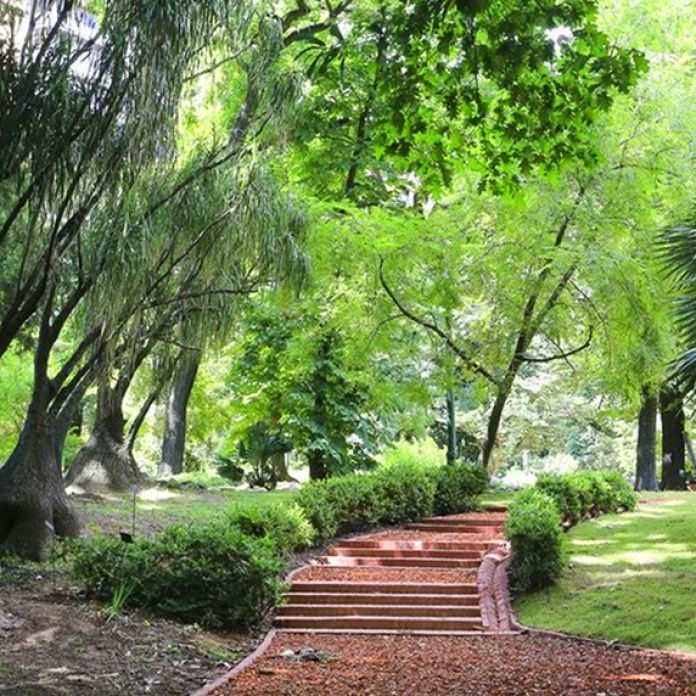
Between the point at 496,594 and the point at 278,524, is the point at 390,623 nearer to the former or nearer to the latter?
the point at 496,594

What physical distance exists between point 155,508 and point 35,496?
4.49 m

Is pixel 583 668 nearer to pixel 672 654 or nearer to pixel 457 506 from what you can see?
pixel 672 654

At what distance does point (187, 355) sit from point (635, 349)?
776 cm

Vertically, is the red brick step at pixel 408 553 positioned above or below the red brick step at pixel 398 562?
above

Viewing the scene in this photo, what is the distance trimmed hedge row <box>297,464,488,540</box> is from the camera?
41.3 feet

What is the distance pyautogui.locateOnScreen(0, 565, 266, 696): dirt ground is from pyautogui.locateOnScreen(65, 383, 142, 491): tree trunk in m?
7.48

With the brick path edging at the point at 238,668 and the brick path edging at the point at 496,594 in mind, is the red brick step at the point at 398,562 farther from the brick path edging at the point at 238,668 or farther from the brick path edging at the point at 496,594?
the brick path edging at the point at 238,668

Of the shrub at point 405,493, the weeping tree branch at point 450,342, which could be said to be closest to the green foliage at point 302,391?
the weeping tree branch at point 450,342

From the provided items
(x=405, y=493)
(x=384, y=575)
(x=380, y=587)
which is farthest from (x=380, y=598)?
(x=405, y=493)

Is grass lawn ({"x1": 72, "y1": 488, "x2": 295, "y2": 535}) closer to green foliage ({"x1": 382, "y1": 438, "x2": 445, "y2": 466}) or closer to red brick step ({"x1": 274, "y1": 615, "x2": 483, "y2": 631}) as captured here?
red brick step ({"x1": 274, "y1": 615, "x2": 483, "y2": 631})

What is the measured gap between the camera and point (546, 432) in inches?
1351

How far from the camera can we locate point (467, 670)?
21.0 feet

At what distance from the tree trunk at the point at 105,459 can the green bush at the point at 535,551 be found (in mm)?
7915

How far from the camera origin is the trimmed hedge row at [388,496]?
12586 mm
